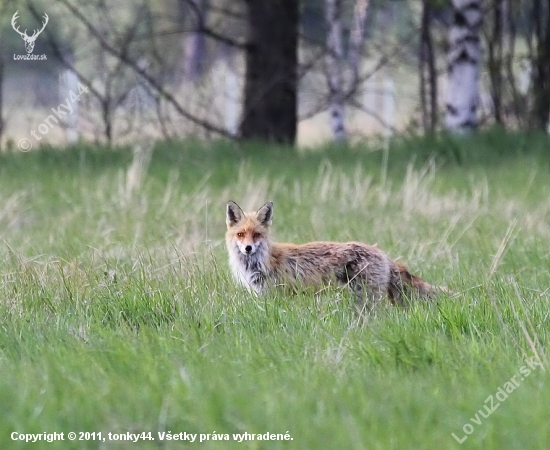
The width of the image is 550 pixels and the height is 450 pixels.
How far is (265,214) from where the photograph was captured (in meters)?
7.36

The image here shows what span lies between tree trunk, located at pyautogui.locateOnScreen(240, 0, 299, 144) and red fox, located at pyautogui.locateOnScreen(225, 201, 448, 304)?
9.35 m

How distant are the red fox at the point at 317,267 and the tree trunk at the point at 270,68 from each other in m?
9.35

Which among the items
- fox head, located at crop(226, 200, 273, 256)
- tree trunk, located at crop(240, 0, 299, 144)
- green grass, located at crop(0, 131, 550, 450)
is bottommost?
green grass, located at crop(0, 131, 550, 450)

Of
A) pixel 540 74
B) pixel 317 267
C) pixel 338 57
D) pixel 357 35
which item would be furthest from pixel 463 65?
pixel 317 267

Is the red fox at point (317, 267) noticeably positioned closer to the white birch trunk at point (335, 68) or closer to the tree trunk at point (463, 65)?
the tree trunk at point (463, 65)

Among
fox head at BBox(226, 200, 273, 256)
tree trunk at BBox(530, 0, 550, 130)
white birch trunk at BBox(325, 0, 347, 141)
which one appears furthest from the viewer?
tree trunk at BBox(530, 0, 550, 130)

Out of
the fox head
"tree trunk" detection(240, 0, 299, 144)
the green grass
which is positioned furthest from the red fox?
"tree trunk" detection(240, 0, 299, 144)

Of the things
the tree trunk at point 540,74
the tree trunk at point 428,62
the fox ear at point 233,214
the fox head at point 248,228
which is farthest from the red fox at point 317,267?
the tree trunk at point 540,74

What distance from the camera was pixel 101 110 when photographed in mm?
18125

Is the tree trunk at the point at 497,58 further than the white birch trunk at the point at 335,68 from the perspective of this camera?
Yes

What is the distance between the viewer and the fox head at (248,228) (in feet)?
22.8

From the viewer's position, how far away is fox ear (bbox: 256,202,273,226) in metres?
7.31

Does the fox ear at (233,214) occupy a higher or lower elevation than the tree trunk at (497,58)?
lower

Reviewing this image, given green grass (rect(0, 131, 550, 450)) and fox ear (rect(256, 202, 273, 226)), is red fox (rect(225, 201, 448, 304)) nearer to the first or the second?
fox ear (rect(256, 202, 273, 226))
